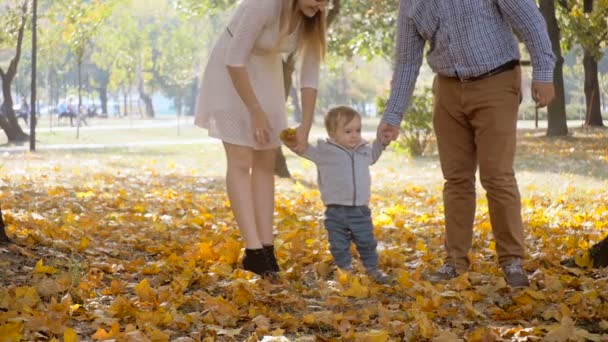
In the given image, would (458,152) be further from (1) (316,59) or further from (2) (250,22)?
(2) (250,22)

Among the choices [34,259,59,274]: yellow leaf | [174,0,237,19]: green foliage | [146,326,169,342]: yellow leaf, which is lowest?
[146,326,169,342]: yellow leaf

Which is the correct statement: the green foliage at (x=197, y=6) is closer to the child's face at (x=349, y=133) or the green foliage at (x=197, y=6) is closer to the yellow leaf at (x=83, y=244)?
the yellow leaf at (x=83, y=244)

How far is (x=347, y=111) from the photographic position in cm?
507

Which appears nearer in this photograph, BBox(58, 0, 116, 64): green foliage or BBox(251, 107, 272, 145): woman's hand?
BBox(251, 107, 272, 145): woman's hand

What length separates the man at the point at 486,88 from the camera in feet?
15.2

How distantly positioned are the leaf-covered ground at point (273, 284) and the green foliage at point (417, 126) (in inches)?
403

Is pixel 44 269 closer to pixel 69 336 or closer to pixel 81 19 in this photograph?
pixel 69 336

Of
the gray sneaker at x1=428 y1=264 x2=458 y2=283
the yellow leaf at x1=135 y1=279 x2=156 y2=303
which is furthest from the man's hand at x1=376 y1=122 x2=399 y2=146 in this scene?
the yellow leaf at x1=135 y1=279 x2=156 y2=303

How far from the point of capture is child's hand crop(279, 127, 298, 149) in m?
4.82

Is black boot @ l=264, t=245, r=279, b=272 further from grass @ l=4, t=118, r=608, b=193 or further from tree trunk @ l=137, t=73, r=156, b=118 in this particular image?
tree trunk @ l=137, t=73, r=156, b=118

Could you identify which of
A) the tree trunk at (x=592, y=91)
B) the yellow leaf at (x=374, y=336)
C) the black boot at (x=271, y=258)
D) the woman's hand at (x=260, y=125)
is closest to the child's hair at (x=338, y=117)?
the woman's hand at (x=260, y=125)

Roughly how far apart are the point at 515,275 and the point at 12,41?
1052 inches

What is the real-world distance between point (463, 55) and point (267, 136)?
1.12 meters

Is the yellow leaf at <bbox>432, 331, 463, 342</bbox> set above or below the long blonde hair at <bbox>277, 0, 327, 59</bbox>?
below
